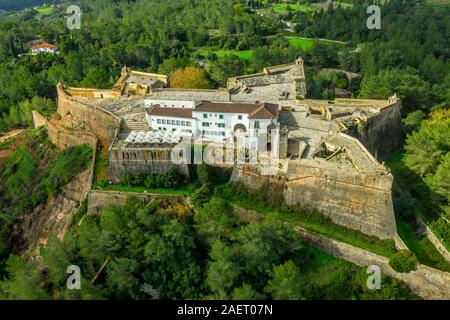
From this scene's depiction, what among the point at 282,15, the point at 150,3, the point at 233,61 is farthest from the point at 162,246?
the point at 150,3

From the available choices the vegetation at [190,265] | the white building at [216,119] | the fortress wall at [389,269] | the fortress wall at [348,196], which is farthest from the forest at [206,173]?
the white building at [216,119]

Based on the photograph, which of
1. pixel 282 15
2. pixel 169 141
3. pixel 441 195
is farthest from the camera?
pixel 282 15

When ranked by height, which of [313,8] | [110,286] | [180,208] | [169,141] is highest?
[313,8]

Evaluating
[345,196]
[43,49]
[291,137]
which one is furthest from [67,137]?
[43,49]

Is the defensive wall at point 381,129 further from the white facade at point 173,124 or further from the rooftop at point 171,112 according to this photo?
the rooftop at point 171,112

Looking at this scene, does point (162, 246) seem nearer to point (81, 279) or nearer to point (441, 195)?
point (81, 279)

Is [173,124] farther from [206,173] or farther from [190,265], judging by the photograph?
[190,265]
